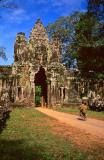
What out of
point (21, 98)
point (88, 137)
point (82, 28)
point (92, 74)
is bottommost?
point (88, 137)

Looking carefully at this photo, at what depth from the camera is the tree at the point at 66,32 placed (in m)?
57.7

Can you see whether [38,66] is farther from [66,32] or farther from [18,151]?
[18,151]

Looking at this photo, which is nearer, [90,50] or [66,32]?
[90,50]

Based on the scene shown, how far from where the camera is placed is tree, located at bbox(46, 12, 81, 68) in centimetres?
5769

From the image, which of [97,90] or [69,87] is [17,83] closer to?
[69,87]

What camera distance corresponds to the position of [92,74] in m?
46.6

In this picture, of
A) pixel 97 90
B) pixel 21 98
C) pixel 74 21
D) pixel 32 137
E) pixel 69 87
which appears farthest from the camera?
pixel 74 21

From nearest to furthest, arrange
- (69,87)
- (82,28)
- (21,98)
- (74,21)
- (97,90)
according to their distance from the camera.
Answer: (21,98), (69,87), (97,90), (82,28), (74,21)

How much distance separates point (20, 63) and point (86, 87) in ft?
29.2

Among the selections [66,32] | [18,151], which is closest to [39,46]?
[66,32]

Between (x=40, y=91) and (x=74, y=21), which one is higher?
(x=74, y=21)

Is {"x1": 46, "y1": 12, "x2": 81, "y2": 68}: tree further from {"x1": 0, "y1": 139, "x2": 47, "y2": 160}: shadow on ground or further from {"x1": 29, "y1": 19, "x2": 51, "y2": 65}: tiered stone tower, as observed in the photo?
{"x1": 0, "y1": 139, "x2": 47, "y2": 160}: shadow on ground

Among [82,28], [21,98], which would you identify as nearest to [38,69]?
[21,98]

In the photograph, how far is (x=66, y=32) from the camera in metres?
58.5
